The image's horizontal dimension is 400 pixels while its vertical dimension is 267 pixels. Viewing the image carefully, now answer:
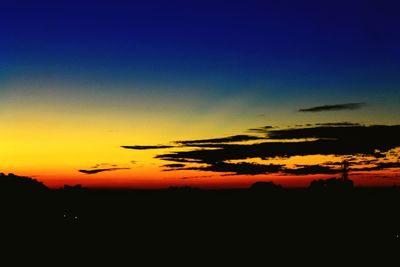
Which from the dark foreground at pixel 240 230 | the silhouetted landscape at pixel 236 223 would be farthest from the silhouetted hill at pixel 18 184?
the dark foreground at pixel 240 230

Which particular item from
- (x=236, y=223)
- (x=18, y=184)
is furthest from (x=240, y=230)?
(x=18, y=184)

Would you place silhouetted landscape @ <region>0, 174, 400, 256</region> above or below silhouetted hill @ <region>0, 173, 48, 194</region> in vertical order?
A: below

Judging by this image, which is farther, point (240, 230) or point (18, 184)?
point (18, 184)

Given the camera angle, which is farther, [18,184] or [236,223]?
[18,184]

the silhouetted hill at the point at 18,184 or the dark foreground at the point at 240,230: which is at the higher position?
the silhouetted hill at the point at 18,184

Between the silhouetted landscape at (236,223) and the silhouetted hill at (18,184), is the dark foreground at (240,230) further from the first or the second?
the silhouetted hill at (18,184)

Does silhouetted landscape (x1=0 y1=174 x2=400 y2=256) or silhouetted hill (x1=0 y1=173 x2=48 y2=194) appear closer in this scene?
silhouetted landscape (x1=0 y1=174 x2=400 y2=256)

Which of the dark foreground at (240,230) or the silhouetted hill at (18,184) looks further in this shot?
the silhouetted hill at (18,184)

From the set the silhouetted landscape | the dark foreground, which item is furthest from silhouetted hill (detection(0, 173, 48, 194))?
the dark foreground

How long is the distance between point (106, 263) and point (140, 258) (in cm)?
386

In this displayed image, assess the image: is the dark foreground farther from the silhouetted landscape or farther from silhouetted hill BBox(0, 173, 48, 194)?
silhouetted hill BBox(0, 173, 48, 194)

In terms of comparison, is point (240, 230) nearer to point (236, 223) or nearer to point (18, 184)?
point (236, 223)

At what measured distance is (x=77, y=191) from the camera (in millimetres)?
152625

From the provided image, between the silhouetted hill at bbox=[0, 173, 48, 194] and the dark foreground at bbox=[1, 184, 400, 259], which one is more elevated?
the silhouetted hill at bbox=[0, 173, 48, 194]
